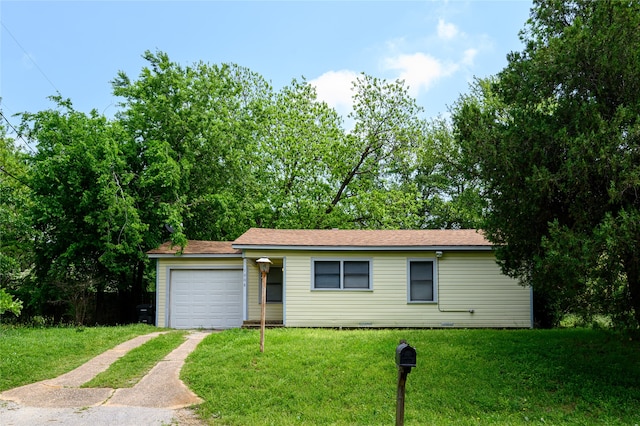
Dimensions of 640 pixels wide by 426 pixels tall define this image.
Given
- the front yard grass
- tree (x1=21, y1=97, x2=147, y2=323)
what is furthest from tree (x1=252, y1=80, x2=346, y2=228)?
the front yard grass

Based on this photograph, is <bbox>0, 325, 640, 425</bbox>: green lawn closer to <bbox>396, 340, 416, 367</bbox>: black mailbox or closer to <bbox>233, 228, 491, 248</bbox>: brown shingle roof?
<bbox>396, 340, 416, 367</bbox>: black mailbox

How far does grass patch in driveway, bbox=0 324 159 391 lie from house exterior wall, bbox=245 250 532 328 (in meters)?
4.31

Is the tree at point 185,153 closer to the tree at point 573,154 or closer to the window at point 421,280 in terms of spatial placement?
the window at point 421,280

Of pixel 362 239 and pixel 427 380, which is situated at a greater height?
pixel 362 239

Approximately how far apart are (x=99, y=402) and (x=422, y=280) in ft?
32.0

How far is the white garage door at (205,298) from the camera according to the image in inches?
640

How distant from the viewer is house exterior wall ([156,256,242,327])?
53.3 feet

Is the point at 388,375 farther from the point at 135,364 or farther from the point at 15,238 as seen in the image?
the point at 15,238

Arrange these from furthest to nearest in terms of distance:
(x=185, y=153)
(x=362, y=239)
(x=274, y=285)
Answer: (x=185, y=153), (x=274, y=285), (x=362, y=239)

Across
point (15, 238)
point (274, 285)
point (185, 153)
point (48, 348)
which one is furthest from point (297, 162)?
point (48, 348)

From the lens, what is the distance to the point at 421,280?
15.5m

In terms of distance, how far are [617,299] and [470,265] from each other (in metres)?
6.58

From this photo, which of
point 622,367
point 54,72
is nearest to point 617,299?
point 622,367

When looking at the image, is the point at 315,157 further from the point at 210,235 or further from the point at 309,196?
the point at 210,235
